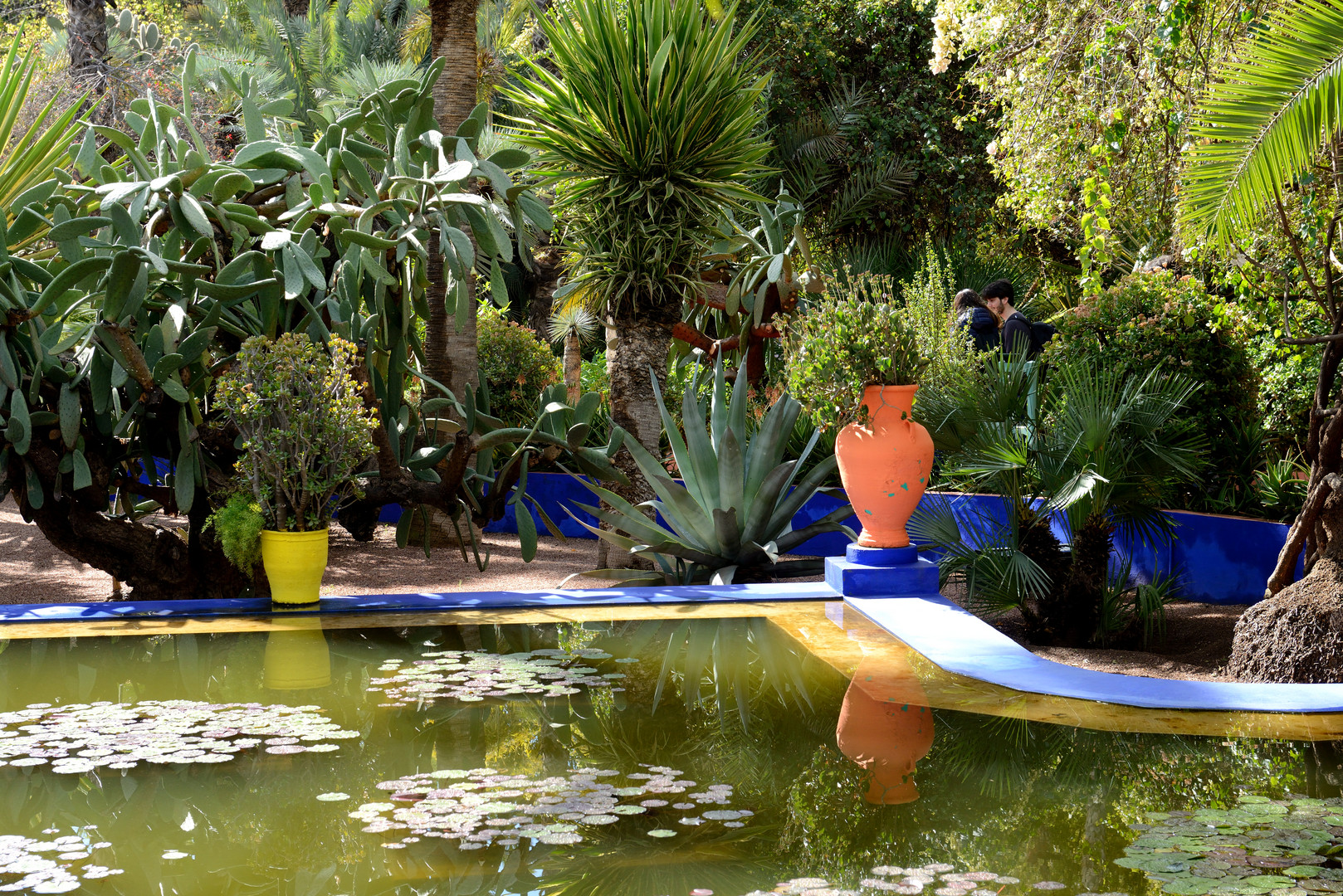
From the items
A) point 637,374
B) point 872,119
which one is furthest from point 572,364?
point 872,119

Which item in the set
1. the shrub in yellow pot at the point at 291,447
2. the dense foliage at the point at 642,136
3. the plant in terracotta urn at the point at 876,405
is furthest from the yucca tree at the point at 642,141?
the shrub in yellow pot at the point at 291,447

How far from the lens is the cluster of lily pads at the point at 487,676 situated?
14.0ft

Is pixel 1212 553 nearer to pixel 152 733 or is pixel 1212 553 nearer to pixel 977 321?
pixel 977 321

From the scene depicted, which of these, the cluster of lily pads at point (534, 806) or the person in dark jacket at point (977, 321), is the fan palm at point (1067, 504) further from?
the cluster of lily pads at point (534, 806)

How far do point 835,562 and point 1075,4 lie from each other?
11.1ft

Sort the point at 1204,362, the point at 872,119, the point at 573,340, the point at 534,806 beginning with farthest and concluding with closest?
the point at 872,119 < the point at 573,340 < the point at 1204,362 < the point at 534,806

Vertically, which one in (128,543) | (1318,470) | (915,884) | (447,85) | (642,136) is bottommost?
(915,884)

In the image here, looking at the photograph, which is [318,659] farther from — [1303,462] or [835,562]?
[1303,462]

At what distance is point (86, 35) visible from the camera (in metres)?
13.1

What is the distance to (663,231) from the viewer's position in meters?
7.55

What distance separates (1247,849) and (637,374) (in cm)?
570

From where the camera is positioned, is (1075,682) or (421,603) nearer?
(1075,682)

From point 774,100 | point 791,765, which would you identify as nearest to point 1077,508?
point 791,765

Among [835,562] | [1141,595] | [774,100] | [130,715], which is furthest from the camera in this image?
[774,100]
